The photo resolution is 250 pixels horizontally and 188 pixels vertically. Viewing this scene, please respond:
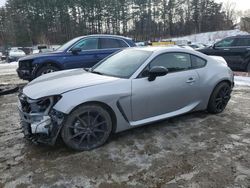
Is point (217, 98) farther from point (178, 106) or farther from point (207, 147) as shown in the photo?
point (207, 147)

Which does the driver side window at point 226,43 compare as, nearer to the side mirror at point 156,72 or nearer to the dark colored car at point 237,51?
the dark colored car at point 237,51

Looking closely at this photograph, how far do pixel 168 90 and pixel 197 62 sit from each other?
3.30ft

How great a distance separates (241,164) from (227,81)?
2.28 metres

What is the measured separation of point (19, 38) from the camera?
1815 inches

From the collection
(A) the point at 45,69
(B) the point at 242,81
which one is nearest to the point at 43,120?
(A) the point at 45,69

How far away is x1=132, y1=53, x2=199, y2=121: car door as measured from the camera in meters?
3.86

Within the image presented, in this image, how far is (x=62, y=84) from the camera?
12.0ft

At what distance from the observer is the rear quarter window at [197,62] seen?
183 inches

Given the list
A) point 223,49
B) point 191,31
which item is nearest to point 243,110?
point 223,49

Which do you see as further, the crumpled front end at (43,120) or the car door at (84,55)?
the car door at (84,55)

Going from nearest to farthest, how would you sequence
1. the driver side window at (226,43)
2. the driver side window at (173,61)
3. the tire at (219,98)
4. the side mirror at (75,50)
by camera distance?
the driver side window at (173,61) → the tire at (219,98) → the side mirror at (75,50) → the driver side window at (226,43)

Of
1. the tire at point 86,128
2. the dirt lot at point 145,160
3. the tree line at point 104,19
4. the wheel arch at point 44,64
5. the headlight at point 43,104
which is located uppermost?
the tree line at point 104,19

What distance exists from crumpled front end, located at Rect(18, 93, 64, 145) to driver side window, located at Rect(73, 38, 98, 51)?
4.85 m

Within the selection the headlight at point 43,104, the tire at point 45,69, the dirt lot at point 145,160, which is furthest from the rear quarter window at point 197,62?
the tire at point 45,69
